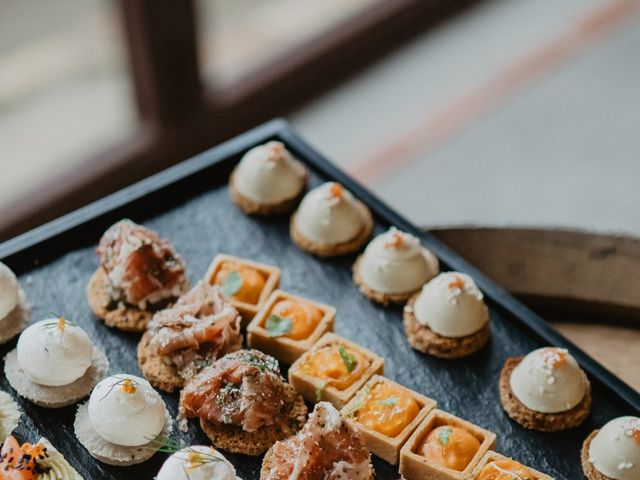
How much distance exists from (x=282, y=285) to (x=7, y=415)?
1.10 metres

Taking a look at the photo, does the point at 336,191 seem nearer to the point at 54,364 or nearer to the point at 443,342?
the point at 443,342

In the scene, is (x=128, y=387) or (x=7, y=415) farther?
(x=7, y=415)

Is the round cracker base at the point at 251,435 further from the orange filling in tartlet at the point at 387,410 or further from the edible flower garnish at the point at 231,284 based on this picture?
the edible flower garnish at the point at 231,284

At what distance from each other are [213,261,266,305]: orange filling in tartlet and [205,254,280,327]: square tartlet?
11mm

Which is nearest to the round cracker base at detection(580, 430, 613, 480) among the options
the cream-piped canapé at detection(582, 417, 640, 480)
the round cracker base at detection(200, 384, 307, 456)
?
the cream-piped canapé at detection(582, 417, 640, 480)

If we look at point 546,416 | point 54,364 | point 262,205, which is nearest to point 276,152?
point 262,205

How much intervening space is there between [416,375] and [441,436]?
15.4 inches

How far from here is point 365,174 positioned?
6.52 metres

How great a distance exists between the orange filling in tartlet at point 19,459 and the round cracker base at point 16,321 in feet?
1.81

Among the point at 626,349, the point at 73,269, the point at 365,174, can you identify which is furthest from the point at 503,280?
the point at 365,174

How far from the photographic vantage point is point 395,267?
3633mm

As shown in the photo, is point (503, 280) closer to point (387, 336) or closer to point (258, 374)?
point (387, 336)

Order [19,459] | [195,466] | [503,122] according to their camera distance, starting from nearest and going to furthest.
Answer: [195,466]
[19,459]
[503,122]

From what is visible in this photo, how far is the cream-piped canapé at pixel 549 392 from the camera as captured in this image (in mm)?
3236
